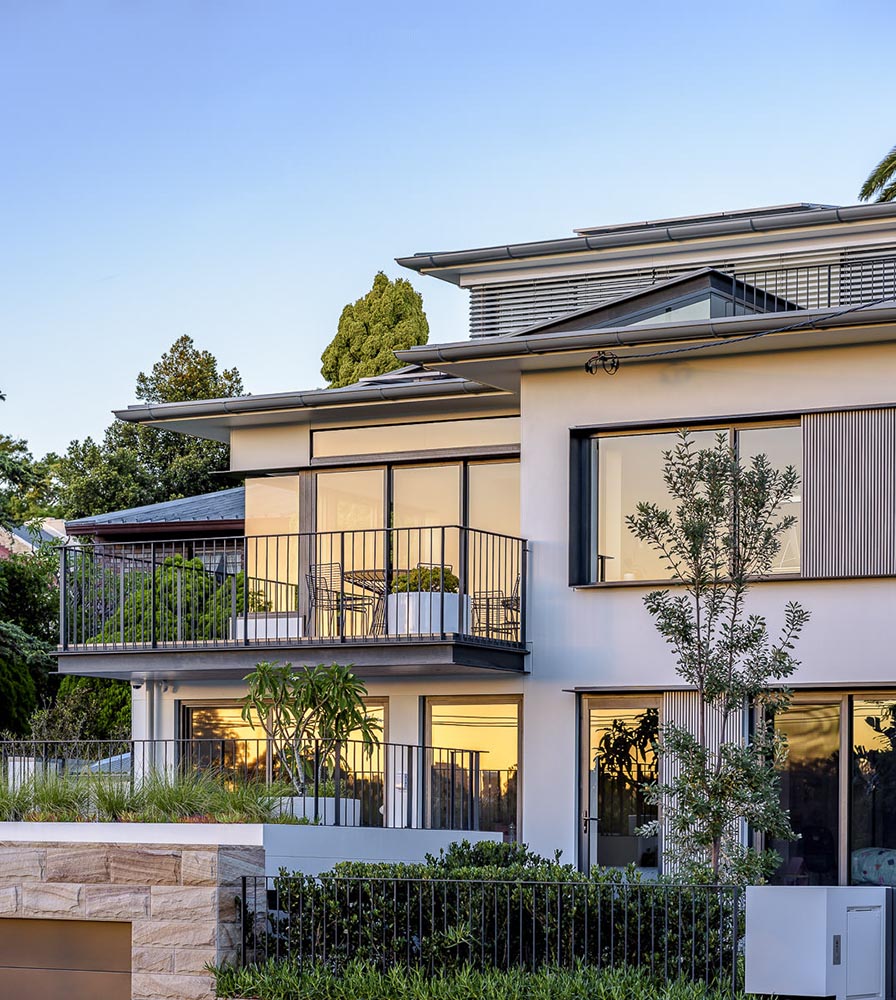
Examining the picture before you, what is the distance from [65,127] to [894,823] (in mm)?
16301

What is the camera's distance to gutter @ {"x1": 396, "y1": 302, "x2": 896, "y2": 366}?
682 inches

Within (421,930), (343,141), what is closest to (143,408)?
(343,141)

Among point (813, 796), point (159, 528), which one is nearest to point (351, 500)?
point (813, 796)

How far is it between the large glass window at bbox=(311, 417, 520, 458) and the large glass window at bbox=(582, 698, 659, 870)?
3683 mm

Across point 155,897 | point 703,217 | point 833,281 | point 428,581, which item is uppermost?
point 703,217

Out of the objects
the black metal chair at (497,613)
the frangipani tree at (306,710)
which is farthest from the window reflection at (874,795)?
the frangipani tree at (306,710)

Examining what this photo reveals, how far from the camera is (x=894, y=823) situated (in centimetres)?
1705

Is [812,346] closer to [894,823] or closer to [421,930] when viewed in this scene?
[894,823]

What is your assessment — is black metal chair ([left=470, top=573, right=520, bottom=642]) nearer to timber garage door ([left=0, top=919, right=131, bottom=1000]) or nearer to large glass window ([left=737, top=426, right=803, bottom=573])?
large glass window ([left=737, top=426, right=803, bottom=573])

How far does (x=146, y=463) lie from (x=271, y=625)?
25897mm

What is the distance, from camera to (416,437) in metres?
21.3

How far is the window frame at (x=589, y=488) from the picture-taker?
61.3ft

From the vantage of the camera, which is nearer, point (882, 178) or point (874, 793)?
point (874, 793)

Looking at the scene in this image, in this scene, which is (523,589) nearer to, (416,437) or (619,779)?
(619,779)
